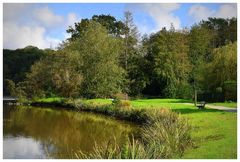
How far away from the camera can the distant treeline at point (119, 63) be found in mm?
31672

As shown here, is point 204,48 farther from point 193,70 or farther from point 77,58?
point 77,58

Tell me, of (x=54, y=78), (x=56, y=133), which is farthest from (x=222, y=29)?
(x=56, y=133)

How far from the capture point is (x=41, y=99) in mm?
33344

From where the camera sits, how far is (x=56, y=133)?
17.2m

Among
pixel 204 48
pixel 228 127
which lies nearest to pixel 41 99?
pixel 204 48

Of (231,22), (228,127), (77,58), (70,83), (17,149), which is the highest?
(231,22)

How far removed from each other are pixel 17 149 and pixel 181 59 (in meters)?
24.4

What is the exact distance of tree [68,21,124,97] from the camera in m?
31.7

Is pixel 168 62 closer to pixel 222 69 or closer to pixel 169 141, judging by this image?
pixel 222 69

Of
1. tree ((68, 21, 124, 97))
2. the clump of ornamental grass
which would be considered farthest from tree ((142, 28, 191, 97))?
the clump of ornamental grass

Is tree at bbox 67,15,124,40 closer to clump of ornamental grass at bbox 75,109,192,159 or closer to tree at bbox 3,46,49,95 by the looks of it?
tree at bbox 3,46,49,95

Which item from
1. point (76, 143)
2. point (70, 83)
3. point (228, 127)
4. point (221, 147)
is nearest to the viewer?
point (221, 147)

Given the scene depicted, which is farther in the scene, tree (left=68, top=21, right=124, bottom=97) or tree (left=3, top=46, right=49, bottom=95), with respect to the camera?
tree (left=3, top=46, right=49, bottom=95)

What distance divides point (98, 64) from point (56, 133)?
15154 millimetres
